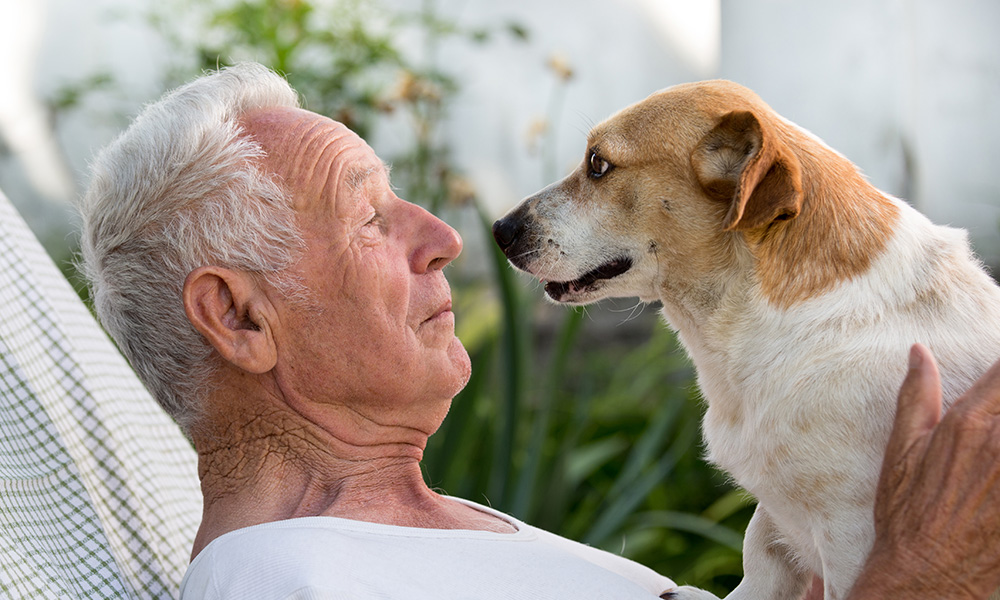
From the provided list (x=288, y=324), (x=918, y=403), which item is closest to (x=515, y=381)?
(x=288, y=324)

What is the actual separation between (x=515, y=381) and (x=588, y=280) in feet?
2.86

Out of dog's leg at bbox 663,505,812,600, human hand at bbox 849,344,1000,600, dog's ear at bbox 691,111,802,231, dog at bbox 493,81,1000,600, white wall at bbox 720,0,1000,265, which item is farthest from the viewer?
white wall at bbox 720,0,1000,265

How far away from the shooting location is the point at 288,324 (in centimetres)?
122

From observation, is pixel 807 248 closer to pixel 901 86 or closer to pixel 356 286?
pixel 356 286

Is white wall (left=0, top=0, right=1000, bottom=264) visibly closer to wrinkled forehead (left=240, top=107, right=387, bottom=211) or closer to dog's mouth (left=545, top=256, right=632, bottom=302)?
wrinkled forehead (left=240, top=107, right=387, bottom=211)

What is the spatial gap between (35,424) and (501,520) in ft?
Result: 2.60

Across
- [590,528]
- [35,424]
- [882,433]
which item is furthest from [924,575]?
[590,528]

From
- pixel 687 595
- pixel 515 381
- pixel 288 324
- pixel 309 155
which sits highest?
pixel 309 155

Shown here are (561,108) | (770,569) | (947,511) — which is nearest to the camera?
(947,511)

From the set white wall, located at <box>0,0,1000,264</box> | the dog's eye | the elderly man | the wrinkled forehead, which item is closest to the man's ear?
the elderly man

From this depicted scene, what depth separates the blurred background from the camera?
293cm

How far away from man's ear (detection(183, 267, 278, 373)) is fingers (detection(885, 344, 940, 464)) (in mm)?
814

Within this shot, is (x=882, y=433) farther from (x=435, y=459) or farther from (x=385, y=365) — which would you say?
(x=435, y=459)

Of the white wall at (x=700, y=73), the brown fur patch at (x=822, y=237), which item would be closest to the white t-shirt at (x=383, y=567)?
the brown fur patch at (x=822, y=237)
